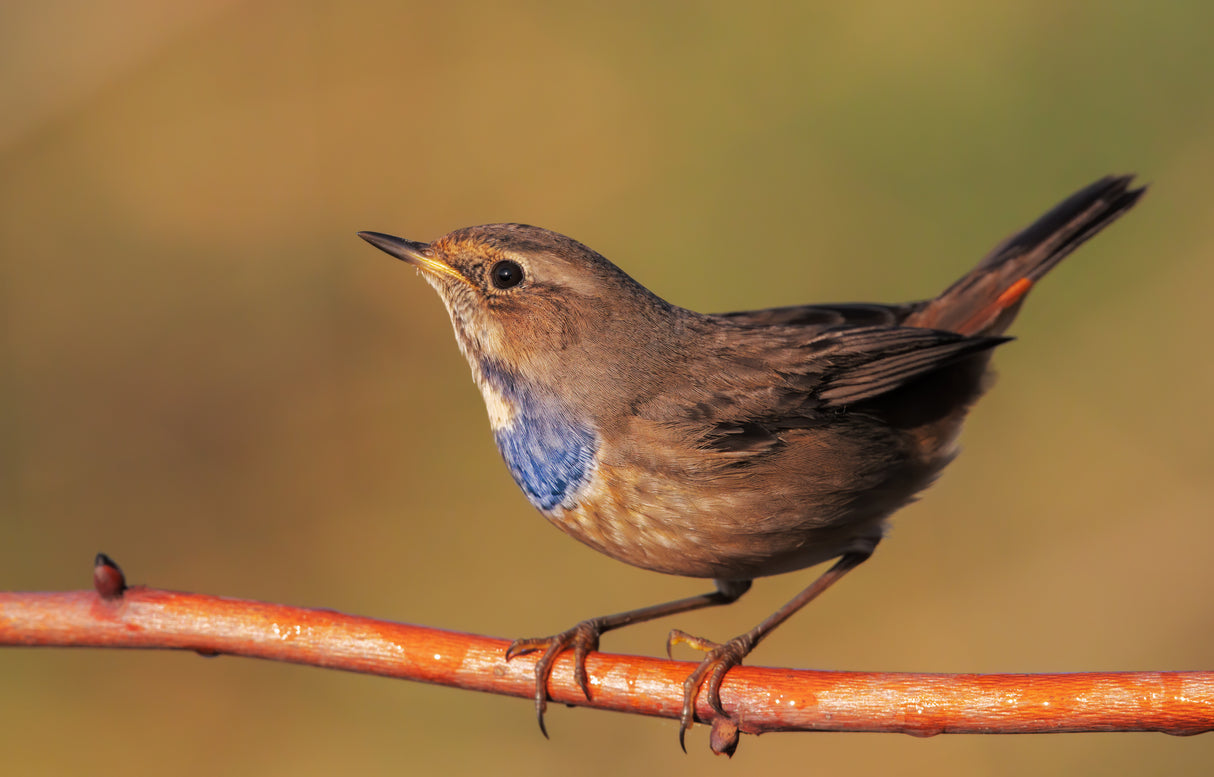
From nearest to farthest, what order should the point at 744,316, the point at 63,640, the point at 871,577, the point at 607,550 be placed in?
the point at 63,640 → the point at 607,550 → the point at 744,316 → the point at 871,577

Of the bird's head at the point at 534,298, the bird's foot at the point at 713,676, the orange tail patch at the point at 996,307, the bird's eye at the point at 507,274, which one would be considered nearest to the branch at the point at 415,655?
the bird's foot at the point at 713,676

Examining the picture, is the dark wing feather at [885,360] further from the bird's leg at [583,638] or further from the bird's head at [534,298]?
the bird's leg at [583,638]

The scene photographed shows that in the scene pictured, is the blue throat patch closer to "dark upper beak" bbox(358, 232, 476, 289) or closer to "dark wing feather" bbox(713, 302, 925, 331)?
"dark upper beak" bbox(358, 232, 476, 289)

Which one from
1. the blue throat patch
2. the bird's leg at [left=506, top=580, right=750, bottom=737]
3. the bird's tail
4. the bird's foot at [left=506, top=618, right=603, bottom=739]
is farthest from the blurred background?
the blue throat patch

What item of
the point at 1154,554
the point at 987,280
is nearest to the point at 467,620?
the point at 987,280

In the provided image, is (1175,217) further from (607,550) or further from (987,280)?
(607,550)

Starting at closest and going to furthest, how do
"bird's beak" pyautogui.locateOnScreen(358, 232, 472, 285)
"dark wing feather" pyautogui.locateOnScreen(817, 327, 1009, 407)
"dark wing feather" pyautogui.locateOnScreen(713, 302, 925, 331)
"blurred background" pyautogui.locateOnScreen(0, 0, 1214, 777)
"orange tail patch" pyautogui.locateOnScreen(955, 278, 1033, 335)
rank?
"bird's beak" pyautogui.locateOnScreen(358, 232, 472, 285) → "dark wing feather" pyautogui.locateOnScreen(817, 327, 1009, 407) → "dark wing feather" pyautogui.locateOnScreen(713, 302, 925, 331) → "orange tail patch" pyautogui.locateOnScreen(955, 278, 1033, 335) → "blurred background" pyautogui.locateOnScreen(0, 0, 1214, 777)

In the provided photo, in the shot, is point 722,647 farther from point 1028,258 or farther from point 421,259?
point 1028,258
